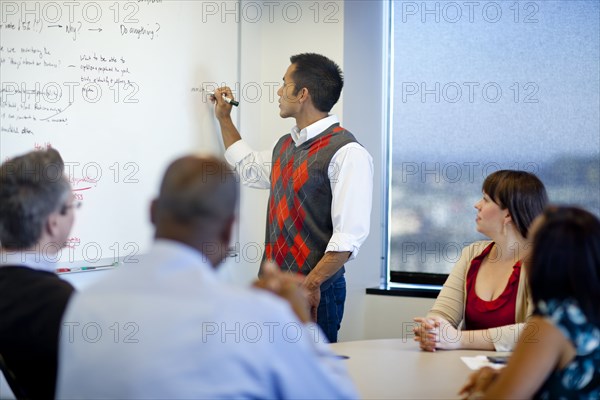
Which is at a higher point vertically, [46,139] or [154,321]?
[46,139]

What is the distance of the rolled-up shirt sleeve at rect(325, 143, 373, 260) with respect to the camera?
339 cm

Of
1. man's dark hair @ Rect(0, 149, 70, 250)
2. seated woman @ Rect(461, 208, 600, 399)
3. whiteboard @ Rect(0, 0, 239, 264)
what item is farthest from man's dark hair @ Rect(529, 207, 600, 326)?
whiteboard @ Rect(0, 0, 239, 264)

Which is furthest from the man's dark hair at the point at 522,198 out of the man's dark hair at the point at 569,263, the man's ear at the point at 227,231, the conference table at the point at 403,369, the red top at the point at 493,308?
the man's ear at the point at 227,231

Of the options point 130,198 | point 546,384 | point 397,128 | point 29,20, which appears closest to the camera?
point 546,384

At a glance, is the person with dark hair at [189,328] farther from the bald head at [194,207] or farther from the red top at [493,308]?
the red top at [493,308]

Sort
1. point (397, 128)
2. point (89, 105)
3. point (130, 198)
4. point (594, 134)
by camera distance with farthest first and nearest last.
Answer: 1. point (397, 128)
2. point (594, 134)
3. point (130, 198)
4. point (89, 105)

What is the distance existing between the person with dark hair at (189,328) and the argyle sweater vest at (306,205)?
77.4 inches

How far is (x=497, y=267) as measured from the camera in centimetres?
309

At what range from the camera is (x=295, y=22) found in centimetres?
425

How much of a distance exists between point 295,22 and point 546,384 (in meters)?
2.82

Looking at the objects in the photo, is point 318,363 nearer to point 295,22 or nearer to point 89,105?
point 89,105

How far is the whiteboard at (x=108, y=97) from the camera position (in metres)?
2.87

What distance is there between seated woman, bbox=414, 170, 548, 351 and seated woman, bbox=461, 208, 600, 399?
97cm

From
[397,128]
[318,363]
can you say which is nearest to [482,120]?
[397,128]
